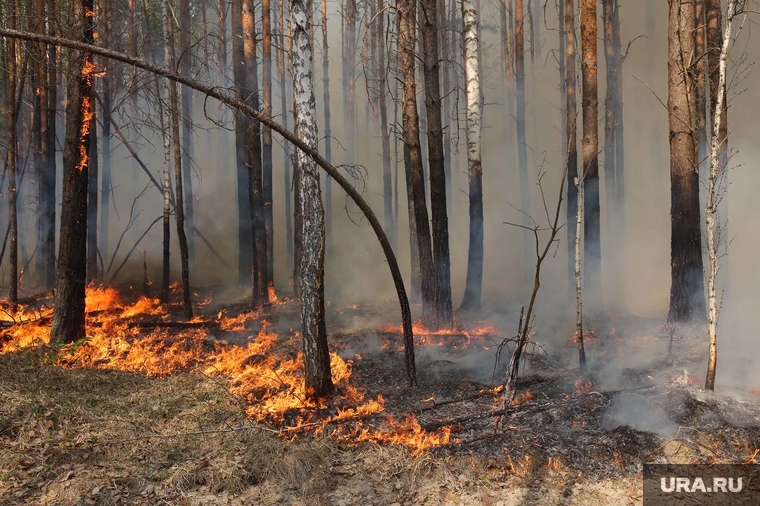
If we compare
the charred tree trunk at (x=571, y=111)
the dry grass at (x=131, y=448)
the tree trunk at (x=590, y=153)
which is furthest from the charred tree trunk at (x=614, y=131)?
the dry grass at (x=131, y=448)

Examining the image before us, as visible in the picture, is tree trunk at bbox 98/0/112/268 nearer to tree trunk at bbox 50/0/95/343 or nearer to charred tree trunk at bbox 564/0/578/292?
tree trunk at bbox 50/0/95/343

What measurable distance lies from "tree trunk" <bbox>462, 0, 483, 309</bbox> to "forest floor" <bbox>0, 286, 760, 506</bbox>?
4.79 metres

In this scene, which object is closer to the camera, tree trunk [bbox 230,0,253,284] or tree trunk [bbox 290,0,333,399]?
tree trunk [bbox 290,0,333,399]

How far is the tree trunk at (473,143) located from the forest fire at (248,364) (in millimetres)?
5015

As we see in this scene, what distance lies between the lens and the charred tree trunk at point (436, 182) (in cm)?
1075

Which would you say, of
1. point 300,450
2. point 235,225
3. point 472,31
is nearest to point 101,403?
point 300,450

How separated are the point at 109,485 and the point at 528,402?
5.19 meters

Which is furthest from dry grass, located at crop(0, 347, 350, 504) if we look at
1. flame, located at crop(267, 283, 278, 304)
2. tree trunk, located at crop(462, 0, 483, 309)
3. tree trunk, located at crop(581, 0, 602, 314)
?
tree trunk, located at crop(462, 0, 483, 309)

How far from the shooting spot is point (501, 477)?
5.21m

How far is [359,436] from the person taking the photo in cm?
604

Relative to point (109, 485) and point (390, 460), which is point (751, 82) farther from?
point (109, 485)

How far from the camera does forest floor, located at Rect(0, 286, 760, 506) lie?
198 inches

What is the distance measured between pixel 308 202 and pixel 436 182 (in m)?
4.91

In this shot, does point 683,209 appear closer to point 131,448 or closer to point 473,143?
point 473,143
